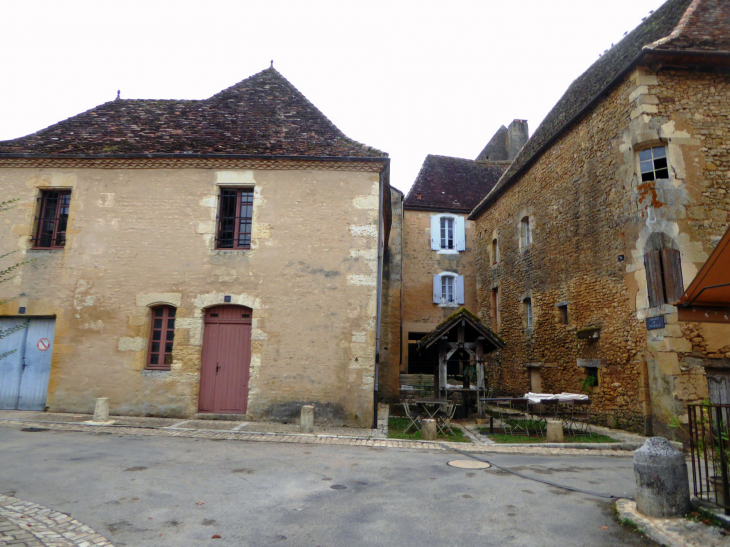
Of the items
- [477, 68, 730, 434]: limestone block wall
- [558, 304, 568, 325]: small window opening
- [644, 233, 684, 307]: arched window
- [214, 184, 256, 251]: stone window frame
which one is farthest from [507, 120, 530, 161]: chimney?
[214, 184, 256, 251]: stone window frame

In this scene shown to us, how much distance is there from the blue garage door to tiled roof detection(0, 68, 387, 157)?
3783 millimetres

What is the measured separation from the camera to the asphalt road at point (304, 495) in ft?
12.2

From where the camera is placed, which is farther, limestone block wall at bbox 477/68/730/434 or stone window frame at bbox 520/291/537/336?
stone window frame at bbox 520/291/537/336

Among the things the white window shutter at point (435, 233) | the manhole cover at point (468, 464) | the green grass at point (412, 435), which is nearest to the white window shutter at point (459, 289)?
the white window shutter at point (435, 233)

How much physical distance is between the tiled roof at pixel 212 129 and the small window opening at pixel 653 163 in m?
5.31

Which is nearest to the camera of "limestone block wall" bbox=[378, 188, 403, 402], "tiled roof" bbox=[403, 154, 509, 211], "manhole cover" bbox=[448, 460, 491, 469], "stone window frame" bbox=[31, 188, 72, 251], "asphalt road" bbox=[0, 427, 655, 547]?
"asphalt road" bbox=[0, 427, 655, 547]

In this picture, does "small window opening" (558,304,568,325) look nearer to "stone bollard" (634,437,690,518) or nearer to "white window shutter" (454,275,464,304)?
"white window shutter" (454,275,464,304)

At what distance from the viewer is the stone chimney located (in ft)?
76.3

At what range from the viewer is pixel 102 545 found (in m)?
3.42

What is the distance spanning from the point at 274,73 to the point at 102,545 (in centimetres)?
→ 1177

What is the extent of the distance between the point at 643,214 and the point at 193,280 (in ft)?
29.6

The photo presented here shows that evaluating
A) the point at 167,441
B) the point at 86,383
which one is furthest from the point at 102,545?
the point at 86,383

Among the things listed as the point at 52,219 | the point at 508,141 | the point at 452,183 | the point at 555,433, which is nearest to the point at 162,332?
the point at 52,219

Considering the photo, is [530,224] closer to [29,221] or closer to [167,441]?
[167,441]
